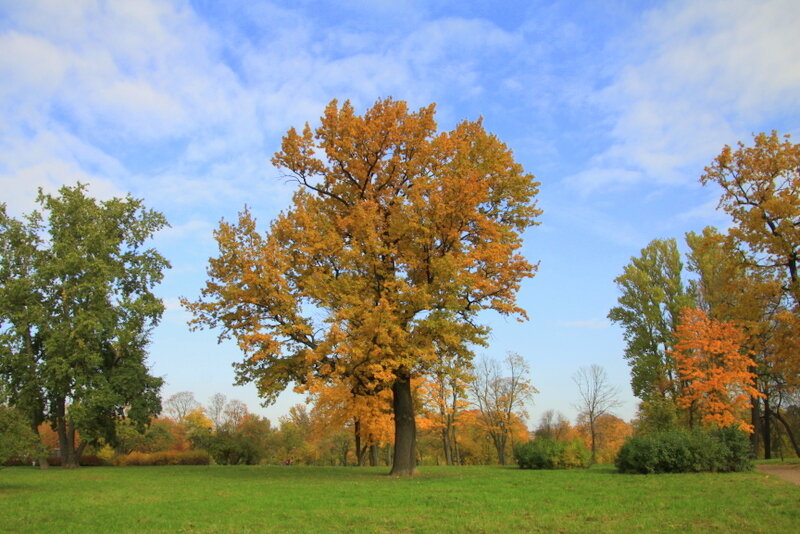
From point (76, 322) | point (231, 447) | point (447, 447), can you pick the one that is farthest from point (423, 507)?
point (447, 447)

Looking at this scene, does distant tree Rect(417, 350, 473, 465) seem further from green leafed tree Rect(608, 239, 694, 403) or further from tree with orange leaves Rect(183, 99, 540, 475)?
green leafed tree Rect(608, 239, 694, 403)

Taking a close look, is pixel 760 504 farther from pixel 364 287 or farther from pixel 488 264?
pixel 364 287

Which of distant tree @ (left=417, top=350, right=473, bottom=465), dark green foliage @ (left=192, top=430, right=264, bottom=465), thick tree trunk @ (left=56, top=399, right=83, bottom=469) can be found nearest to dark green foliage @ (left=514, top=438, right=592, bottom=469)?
distant tree @ (left=417, top=350, right=473, bottom=465)

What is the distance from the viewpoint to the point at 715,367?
29359 mm

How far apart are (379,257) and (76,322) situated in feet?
60.7

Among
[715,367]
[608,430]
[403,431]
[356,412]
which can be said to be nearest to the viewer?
[403,431]

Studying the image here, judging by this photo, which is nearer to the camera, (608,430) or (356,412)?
(356,412)

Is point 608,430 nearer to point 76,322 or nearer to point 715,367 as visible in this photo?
point 715,367

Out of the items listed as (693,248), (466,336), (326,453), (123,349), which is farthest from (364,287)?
(326,453)

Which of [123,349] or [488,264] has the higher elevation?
[488,264]

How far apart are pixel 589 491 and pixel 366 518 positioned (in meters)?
6.46

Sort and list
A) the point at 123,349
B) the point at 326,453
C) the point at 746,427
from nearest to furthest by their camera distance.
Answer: the point at 746,427
the point at 123,349
the point at 326,453

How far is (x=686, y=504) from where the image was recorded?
10367 mm

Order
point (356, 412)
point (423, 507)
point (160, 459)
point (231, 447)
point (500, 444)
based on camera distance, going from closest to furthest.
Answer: point (423, 507), point (356, 412), point (160, 459), point (231, 447), point (500, 444)
